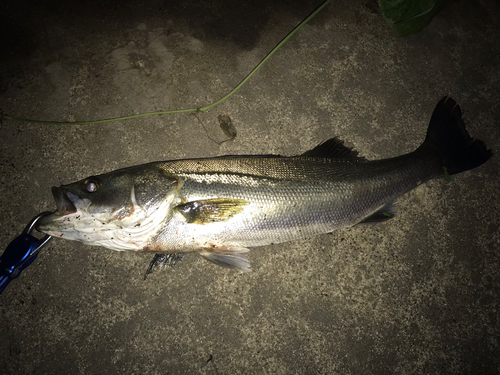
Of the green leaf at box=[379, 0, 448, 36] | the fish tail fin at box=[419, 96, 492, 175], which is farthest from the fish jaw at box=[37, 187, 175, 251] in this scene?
the green leaf at box=[379, 0, 448, 36]

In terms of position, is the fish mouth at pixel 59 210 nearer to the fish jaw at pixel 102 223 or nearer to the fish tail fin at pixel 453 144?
the fish jaw at pixel 102 223

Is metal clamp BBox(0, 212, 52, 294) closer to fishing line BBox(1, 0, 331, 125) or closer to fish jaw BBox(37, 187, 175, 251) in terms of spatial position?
fish jaw BBox(37, 187, 175, 251)

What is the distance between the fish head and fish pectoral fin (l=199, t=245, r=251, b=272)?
434 mm

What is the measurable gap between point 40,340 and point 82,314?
425 mm

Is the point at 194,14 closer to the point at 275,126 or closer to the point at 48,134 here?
the point at 275,126

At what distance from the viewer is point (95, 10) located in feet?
9.55

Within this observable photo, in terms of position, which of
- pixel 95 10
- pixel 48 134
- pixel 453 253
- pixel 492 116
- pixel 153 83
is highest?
pixel 95 10

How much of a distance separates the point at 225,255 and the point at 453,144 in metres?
2.42

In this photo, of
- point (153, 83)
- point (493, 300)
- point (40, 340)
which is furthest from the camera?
point (153, 83)

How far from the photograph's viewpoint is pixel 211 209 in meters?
2.03

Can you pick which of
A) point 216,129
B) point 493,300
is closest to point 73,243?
point 216,129

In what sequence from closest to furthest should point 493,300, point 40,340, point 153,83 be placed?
point 40,340
point 493,300
point 153,83

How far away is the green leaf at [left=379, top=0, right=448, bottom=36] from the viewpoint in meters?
2.70

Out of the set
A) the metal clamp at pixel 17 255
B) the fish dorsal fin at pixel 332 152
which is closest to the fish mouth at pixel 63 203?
the metal clamp at pixel 17 255
